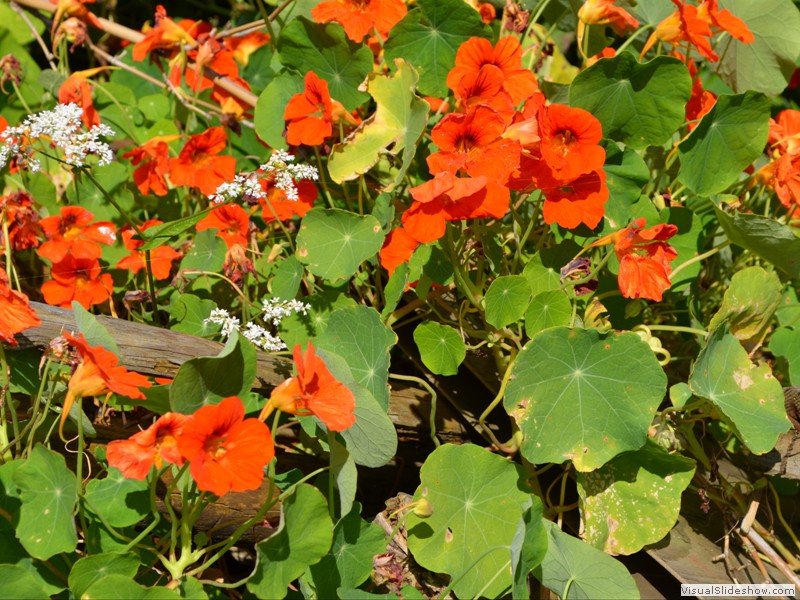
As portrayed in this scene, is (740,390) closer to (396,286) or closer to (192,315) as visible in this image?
(396,286)

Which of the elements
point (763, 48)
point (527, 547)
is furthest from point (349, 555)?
point (763, 48)

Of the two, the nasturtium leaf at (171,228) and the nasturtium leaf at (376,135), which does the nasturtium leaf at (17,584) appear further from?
the nasturtium leaf at (376,135)

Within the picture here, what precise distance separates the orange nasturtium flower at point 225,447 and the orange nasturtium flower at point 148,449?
2 cm

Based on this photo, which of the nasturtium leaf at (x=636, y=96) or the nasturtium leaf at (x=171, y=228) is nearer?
the nasturtium leaf at (x=171, y=228)

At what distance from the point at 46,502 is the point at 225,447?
357mm

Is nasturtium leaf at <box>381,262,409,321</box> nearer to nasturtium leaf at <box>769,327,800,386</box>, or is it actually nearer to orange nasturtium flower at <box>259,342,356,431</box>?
orange nasturtium flower at <box>259,342,356,431</box>

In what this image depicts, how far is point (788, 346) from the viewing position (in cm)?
190

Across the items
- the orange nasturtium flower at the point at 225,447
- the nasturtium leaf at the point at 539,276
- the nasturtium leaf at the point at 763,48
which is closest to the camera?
the orange nasturtium flower at the point at 225,447

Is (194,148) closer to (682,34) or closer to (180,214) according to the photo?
(180,214)

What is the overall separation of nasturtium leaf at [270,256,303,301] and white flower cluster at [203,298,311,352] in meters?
0.03

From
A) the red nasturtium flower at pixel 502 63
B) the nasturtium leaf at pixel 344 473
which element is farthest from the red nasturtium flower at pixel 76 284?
the red nasturtium flower at pixel 502 63

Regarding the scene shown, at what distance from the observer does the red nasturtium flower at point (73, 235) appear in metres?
1.71

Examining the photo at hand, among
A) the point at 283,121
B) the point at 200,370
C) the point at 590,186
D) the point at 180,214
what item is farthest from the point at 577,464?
the point at 180,214

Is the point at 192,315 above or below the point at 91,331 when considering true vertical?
below
